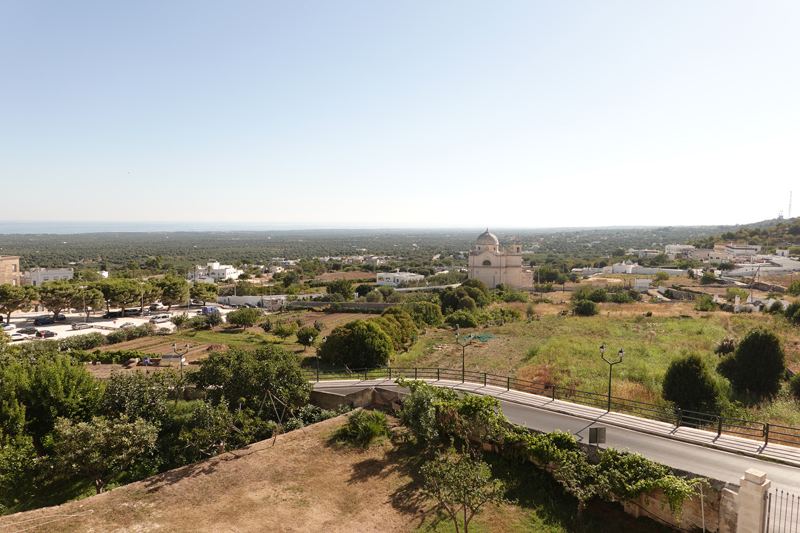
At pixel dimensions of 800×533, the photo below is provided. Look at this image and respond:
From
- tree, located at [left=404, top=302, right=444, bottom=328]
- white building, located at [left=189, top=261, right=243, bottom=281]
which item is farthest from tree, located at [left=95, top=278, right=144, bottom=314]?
white building, located at [left=189, top=261, right=243, bottom=281]

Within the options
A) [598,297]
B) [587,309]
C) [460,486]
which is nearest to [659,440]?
[460,486]

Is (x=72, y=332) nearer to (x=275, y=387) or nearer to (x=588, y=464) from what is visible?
(x=275, y=387)

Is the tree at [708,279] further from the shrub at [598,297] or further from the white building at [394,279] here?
the white building at [394,279]

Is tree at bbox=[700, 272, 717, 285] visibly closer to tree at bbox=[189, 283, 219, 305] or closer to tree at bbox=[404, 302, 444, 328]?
tree at bbox=[404, 302, 444, 328]

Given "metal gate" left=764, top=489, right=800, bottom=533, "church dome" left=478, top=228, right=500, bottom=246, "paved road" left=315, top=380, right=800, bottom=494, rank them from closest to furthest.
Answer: "metal gate" left=764, top=489, right=800, bottom=533, "paved road" left=315, top=380, right=800, bottom=494, "church dome" left=478, top=228, right=500, bottom=246

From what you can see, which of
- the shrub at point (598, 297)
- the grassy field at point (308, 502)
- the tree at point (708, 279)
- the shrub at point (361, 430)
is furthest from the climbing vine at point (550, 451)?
the tree at point (708, 279)
